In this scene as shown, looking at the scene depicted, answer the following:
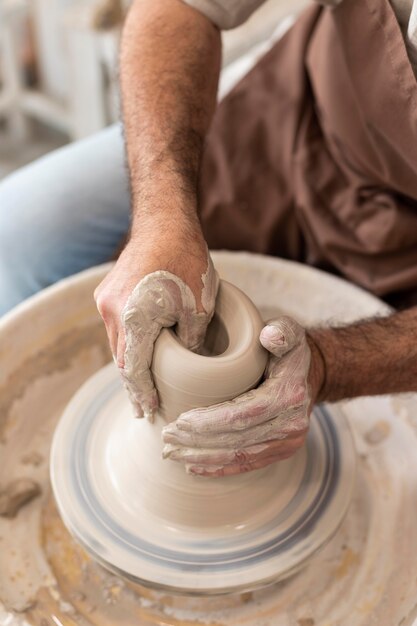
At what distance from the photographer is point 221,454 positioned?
112cm

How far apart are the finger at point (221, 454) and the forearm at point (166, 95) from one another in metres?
0.40

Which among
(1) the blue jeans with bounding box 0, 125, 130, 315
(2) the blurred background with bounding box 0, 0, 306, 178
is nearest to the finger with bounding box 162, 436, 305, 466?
(1) the blue jeans with bounding box 0, 125, 130, 315

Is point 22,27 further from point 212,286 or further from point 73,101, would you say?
point 212,286

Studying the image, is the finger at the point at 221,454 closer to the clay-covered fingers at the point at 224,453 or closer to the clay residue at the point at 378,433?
the clay-covered fingers at the point at 224,453

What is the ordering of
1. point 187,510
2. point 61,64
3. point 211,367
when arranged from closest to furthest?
point 211,367, point 187,510, point 61,64

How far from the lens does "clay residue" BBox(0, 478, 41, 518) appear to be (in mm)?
1320

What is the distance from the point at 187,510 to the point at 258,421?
0.72ft

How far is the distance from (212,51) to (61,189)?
0.44 meters

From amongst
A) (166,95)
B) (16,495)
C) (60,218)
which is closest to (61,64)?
(60,218)

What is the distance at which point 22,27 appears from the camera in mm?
3436

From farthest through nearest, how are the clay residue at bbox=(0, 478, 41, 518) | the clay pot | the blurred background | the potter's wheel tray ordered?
the blurred background, the clay residue at bbox=(0, 478, 41, 518), the potter's wheel tray, the clay pot

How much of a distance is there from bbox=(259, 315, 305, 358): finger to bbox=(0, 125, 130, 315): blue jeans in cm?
72

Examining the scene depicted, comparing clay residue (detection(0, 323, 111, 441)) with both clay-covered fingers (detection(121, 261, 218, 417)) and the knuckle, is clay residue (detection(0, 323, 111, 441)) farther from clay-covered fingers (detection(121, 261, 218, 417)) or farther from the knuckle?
the knuckle

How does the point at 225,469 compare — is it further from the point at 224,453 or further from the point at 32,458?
the point at 32,458
